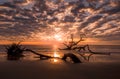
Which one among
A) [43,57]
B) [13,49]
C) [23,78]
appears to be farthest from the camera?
[13,49]

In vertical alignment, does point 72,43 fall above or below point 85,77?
above

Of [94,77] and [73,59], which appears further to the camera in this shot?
[73,59]

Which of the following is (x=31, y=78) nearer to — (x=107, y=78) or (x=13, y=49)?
(x=107, y=78)

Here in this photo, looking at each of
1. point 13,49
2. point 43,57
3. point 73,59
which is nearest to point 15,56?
point 13,49

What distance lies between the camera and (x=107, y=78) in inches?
692

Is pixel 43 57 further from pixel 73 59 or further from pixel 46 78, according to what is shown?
pixel 46 78

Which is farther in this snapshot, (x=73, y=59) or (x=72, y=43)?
(x=72, y=43)

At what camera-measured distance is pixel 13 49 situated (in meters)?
40.6

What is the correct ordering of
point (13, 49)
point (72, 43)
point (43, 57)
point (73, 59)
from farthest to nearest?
point (72, 43) → point (13, 49) → point (43, 57) → point (73, 59)

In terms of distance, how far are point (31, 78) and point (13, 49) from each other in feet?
78.9

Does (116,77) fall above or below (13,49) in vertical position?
below

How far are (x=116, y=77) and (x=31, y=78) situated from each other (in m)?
7.07

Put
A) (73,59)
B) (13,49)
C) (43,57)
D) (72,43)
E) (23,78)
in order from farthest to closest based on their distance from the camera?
(72,43) → (13,49) → (43,57) → (73,59) → (23,78)

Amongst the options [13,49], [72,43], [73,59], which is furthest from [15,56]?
[72,43]
